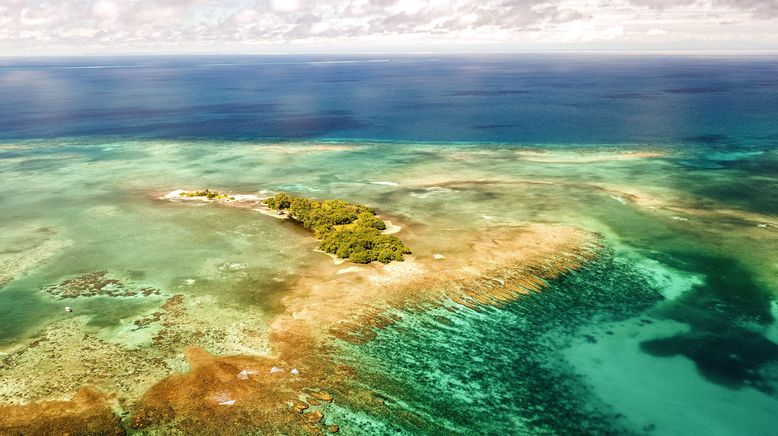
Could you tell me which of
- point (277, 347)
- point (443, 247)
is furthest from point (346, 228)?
point (277, 347)

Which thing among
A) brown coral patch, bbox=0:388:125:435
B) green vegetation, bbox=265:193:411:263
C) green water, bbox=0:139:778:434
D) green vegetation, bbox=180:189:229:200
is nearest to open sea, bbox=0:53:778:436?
green water, bbox=0:139:778:434

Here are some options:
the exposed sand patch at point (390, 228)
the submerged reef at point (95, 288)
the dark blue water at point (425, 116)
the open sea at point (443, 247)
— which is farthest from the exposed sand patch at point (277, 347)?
the dark blue water at point (425, 116)

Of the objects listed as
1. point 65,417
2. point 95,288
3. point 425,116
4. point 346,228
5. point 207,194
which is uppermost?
point 346,228

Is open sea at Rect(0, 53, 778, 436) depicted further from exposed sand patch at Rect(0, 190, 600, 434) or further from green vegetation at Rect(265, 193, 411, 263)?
green vegetation at Rect(265, 193, 411, 263)

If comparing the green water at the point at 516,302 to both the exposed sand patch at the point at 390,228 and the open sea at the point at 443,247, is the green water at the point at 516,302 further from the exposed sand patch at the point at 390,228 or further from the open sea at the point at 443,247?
the exposed sand patch at the point at 390,228

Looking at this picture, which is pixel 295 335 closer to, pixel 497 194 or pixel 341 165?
pixel 497 194

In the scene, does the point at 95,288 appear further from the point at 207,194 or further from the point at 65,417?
the point at 207,194
